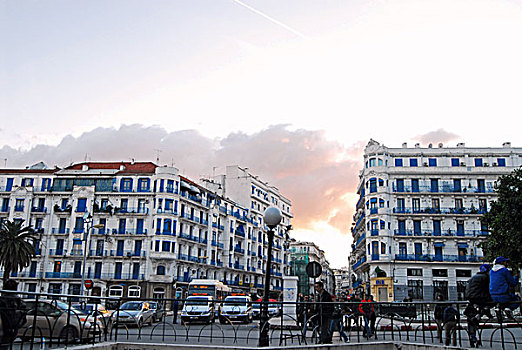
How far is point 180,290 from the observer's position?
64.1 meters

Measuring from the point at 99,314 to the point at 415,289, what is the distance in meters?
52.6

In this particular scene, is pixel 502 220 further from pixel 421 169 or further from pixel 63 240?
pixel 63 240

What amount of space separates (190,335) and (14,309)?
17.7 feet

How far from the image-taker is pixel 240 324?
576 inches

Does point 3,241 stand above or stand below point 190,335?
above

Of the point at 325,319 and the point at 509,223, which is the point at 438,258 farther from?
the point at 325,319

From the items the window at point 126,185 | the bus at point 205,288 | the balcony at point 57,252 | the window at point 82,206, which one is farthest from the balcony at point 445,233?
the balcony at point 57,252

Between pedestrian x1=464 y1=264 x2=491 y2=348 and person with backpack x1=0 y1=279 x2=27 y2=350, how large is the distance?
32.3ft

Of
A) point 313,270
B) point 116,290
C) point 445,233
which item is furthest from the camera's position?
point 445,233

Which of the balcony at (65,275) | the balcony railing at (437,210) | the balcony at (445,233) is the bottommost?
the balcony at (65,275)

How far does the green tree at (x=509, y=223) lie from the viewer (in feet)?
114

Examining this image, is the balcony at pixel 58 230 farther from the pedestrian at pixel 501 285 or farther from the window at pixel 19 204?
the pedestrian at pixel 501 285

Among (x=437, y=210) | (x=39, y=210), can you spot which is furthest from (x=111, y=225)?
(x=437, y=210)

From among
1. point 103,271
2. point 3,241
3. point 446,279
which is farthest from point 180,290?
point 446,279
